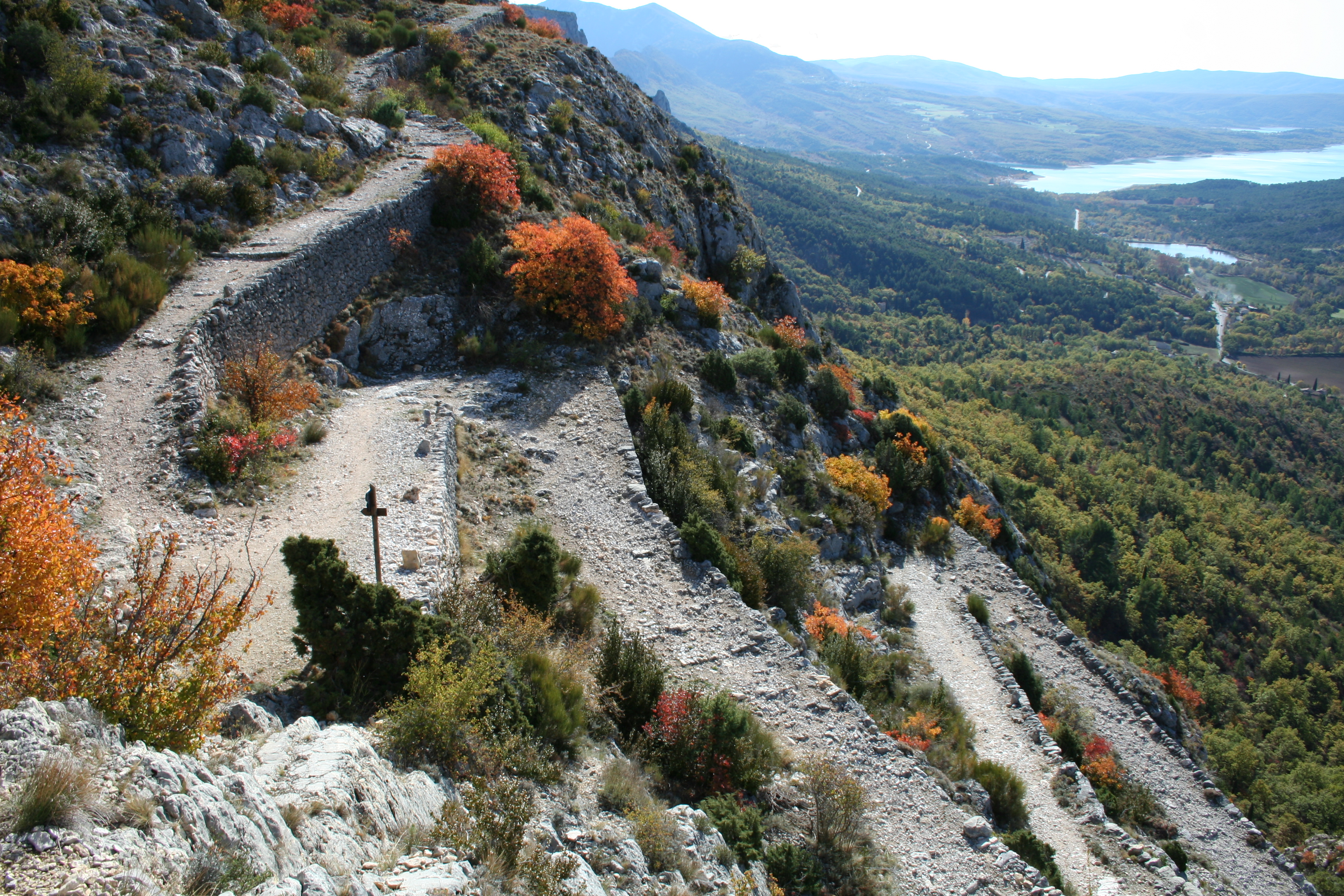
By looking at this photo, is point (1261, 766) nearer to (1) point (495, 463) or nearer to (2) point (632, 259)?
(2) point (632, 259)

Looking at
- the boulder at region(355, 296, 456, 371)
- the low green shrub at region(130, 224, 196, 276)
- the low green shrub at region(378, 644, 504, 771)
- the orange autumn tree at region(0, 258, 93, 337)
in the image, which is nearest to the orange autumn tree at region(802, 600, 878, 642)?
the low green shrub at region(378, 644, 504, 771)

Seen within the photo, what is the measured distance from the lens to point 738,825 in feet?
23.0

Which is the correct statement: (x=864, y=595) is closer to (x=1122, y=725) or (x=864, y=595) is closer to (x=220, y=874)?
(x=1122, y=725)

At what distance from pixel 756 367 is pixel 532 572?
12.1 metres

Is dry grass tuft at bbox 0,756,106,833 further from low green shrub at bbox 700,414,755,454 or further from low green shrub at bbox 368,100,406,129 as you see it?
low green shrub at bbox 368,100,406,129

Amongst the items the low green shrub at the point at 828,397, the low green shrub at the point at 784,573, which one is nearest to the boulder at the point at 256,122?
the low green shrub at the point at 784,573

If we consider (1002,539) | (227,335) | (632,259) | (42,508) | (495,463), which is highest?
(632,259)

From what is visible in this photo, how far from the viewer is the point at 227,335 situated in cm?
1142

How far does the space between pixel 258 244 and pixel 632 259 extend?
9611mm

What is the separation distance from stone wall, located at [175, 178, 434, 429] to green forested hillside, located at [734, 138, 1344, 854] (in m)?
21.2

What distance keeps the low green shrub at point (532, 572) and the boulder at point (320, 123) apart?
581 inches

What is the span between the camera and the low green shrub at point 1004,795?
10.7 meters

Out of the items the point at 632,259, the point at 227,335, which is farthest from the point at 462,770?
the point at 632,259

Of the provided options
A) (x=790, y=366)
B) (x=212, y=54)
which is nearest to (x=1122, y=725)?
(x=790, y=366)
